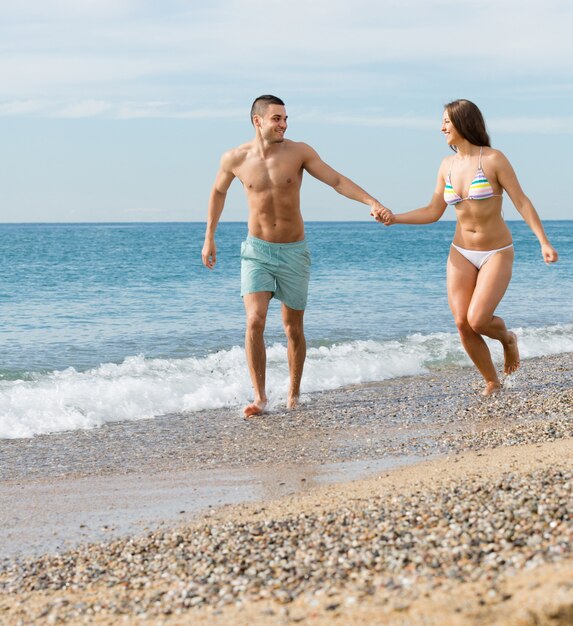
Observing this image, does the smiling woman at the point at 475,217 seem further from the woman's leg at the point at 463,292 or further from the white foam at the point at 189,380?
the white foam at the point at 189,380

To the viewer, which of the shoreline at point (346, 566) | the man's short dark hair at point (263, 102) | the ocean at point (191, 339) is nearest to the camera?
the shoreline at point (346, 566)

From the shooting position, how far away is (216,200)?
7500mm

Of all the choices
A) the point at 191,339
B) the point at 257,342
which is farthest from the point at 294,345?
the point at 191,339

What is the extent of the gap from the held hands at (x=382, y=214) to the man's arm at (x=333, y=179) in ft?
0.25

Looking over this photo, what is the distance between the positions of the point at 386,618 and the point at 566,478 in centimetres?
149

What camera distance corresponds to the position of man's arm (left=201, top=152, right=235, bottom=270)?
738 centimetres

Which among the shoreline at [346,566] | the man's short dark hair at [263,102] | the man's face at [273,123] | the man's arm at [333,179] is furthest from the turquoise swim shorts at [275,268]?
the shoreline at [346,566]

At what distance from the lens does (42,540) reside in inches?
173

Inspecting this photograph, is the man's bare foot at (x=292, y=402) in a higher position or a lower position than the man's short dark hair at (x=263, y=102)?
lower

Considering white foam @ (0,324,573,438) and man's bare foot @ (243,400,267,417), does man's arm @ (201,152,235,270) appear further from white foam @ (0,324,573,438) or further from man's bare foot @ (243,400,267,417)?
white foam @ (0,324,573,438)

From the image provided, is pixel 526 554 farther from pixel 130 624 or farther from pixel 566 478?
pixel 130 624

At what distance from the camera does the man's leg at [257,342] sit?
284 inches

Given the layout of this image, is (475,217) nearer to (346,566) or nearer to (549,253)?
(549,253)

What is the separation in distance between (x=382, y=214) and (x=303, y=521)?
3.46 metres
